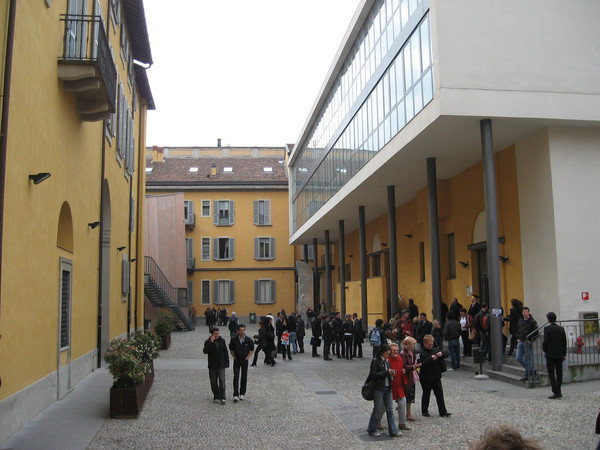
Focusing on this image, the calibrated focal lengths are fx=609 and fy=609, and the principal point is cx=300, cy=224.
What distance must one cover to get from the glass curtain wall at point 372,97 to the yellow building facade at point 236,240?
1506 cm

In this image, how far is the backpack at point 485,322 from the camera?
14922 millimetres

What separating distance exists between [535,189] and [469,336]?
14.2 feet

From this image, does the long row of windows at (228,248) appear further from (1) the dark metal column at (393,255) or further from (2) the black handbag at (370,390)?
(2) the black handbag at (370,390)

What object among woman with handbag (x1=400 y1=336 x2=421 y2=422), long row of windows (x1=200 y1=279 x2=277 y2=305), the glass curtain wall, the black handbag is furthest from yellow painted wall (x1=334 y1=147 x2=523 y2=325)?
long row of windows (x1=200 y1=279 x2=277 y2=305)

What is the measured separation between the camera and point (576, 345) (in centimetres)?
1354

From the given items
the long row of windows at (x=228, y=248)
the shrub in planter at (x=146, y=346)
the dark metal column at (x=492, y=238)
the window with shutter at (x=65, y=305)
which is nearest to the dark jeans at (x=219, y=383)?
the shrub in planter at (x=146, y=346)

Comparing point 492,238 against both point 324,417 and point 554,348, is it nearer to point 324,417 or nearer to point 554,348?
point 554,348

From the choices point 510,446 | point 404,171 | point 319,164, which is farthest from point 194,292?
point 510,446

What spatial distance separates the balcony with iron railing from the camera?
10.5 meters

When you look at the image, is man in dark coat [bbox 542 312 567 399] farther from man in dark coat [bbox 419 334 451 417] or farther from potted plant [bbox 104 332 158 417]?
potted plant [bbox 104 332 158 417]

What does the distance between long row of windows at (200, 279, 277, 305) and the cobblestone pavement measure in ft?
107

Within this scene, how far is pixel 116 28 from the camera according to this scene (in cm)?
1755

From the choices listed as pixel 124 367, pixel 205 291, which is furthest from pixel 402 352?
pixel 205 291

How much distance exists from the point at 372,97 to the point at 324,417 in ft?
45.3
